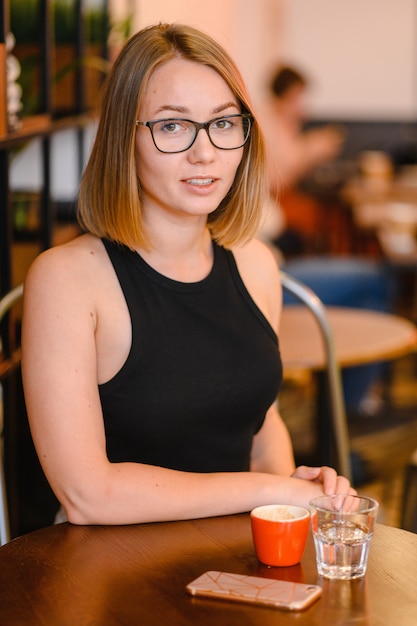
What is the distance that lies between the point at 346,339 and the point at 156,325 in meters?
1.39

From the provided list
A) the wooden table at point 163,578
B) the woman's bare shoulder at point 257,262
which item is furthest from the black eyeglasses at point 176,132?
the wooden table at point 163,578

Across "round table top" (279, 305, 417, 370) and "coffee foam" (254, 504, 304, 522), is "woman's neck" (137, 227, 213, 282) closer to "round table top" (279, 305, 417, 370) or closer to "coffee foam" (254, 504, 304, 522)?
"coffee foam" (254, 504, 304, 522)

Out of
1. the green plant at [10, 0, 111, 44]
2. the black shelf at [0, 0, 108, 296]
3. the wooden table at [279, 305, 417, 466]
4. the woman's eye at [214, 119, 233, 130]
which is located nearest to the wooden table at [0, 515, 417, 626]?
the woman's eye at [214, 119, 233, 130]

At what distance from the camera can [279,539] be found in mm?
1204

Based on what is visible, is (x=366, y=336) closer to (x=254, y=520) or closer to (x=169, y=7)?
(x=254, y=520)

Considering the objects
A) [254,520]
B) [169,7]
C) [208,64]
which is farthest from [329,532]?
[169,7]

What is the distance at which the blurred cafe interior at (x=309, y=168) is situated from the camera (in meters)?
2.17

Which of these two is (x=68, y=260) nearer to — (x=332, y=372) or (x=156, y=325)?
(x=156, y=325)

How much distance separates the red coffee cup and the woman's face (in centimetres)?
52

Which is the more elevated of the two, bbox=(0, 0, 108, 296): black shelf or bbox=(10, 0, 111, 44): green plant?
bbox=(10, 0, 111, 44): green plant

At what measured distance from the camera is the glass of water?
119 cm

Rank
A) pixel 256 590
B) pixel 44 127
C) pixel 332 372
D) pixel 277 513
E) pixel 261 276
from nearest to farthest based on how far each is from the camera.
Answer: pixel 256 590 → pixel 277 513 → pixel 261 276 → pixel 332 372 → pixel 44 127

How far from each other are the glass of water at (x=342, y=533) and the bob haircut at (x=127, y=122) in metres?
0.52

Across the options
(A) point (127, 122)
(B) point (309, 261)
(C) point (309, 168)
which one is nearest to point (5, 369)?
(A) point (127, 122)
